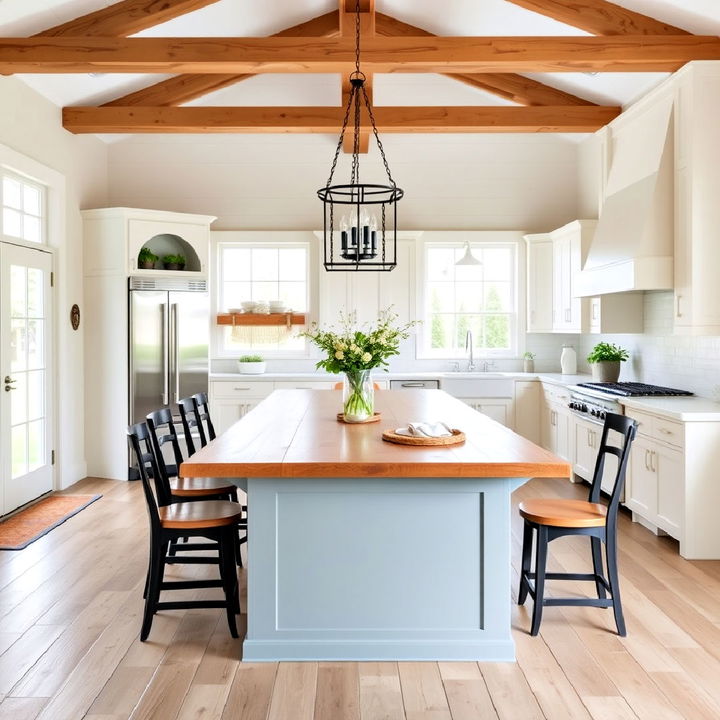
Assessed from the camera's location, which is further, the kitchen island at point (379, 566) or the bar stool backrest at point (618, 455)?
the bar stool backrest at point (618, 455)

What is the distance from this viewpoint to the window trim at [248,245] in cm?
774

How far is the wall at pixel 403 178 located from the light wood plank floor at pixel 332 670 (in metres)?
4.78

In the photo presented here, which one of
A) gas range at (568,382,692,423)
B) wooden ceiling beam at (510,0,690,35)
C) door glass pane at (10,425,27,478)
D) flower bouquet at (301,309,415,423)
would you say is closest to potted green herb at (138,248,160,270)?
door glass pane at (10,425,27,478)

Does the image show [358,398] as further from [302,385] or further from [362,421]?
[302,385]

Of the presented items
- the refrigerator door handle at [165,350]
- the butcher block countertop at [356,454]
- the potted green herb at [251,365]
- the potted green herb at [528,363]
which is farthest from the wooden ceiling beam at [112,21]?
the potted green herb at [528,363]

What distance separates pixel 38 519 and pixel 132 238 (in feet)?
9.04

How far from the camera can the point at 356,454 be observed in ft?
9.59

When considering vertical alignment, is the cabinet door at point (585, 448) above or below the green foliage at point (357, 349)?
below

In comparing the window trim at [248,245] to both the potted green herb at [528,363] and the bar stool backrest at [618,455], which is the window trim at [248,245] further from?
the bar stool backrest at [618,455]

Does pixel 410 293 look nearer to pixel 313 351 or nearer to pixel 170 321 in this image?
pixel 313 351

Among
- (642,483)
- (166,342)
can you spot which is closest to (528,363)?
(642,483)

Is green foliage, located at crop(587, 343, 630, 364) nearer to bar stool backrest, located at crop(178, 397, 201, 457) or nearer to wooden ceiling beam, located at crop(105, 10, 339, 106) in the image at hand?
bar stool backrest, located at crop(178, 397, 201, 457)

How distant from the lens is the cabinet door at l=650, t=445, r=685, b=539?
14.0 feet

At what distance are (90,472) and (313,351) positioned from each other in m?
2.61
